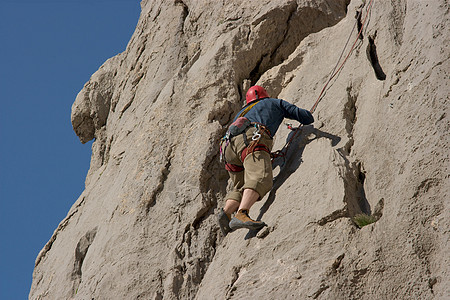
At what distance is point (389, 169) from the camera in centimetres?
778

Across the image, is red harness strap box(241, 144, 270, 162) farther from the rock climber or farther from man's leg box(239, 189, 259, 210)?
man's leg box(239, 189, 259, 210)

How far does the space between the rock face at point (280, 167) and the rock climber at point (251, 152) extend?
30 centimetres

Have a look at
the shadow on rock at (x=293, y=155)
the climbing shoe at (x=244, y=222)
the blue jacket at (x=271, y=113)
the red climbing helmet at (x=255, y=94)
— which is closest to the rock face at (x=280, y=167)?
the shadow on rock at (x=293, y=155)

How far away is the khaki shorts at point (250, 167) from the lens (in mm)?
8406

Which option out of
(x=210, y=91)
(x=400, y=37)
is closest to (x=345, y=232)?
(x=400, y=37)

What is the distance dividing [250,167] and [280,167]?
0.77 metres

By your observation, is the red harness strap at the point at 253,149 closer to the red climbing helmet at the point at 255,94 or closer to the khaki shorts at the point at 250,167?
the khaki shorts at the point at 250,167

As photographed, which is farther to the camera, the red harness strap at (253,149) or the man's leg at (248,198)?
the red harness strap at (253,149)

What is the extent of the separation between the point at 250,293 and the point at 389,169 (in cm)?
240

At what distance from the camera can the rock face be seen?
23.0 ft

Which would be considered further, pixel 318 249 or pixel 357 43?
pixel 357 43

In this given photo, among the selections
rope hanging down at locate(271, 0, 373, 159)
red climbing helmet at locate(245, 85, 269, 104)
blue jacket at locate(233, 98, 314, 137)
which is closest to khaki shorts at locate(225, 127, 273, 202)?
rope hanging down at locate(271, 0, 373, 159)

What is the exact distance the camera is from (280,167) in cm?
921

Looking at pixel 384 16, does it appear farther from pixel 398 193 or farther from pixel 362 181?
pixel 398 193
